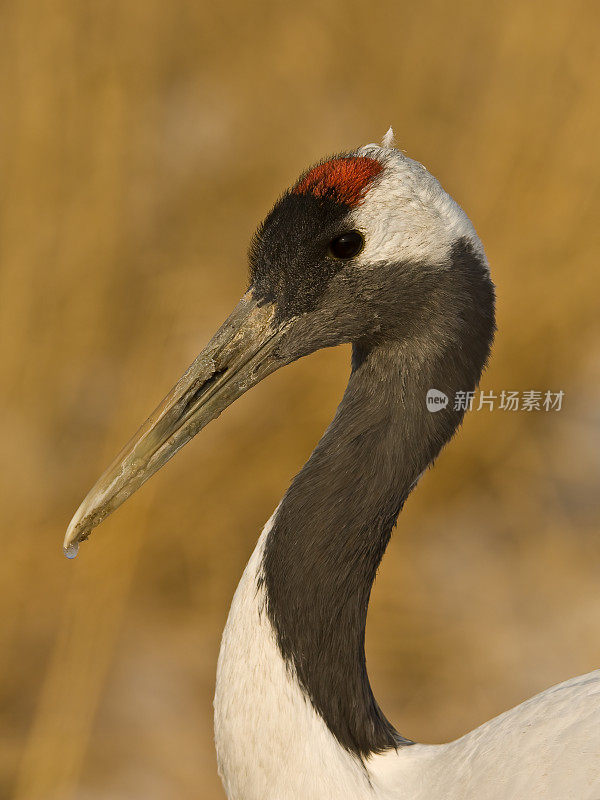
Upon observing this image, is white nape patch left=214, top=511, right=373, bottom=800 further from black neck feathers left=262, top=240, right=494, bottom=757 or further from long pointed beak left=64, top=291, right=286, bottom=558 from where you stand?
long pointed beak left=64, top=291, right=286, bottom=558

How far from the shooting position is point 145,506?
2.84 metres

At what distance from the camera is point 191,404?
1251mm

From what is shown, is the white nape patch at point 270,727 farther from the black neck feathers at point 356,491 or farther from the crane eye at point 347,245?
the crane eye at point 347,245

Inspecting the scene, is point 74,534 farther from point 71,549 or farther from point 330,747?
point 330,747

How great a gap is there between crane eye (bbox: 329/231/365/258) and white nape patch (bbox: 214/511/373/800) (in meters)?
0.41

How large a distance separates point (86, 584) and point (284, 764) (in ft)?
5.63

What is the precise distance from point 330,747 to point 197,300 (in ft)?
5.83

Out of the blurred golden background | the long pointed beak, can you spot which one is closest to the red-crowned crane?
the long pointed beak

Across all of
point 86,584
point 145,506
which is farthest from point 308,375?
point 86,584

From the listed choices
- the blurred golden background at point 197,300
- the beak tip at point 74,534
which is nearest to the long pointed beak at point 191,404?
the beak tip at point 74,534

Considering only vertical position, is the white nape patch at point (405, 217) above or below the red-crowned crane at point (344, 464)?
above

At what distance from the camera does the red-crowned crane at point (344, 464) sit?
1.18 metres

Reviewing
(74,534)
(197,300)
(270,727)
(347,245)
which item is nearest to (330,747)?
(270,727)

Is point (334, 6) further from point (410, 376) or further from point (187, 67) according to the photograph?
point (410, 376)
